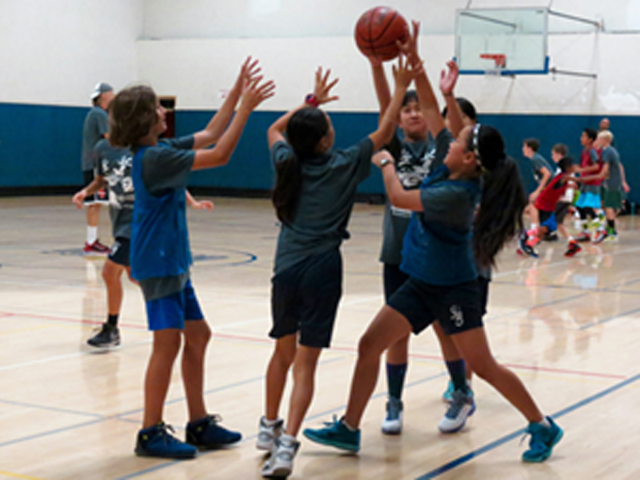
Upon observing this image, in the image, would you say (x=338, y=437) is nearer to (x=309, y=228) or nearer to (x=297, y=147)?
(x=309, y=228)

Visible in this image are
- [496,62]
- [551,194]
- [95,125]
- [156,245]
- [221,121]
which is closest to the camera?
[156,245]

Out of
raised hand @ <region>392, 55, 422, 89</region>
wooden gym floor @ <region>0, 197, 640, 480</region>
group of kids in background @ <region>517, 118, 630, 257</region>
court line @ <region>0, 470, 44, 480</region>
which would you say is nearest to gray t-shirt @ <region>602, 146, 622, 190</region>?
group of kids in background @ <region>517, 118, 630, 257</region>

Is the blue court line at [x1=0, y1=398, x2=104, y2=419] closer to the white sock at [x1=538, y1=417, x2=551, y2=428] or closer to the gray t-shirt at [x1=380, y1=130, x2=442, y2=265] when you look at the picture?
the gray t-shirt at [x1=380, y1=130, x2=442, y2=265]

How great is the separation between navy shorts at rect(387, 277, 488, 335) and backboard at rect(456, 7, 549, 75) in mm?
14207

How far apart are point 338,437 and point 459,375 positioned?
0.74m

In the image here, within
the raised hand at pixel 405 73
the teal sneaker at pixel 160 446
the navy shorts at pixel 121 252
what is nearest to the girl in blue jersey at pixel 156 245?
the teal sneaker at pixel 160 446

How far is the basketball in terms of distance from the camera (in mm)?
4211

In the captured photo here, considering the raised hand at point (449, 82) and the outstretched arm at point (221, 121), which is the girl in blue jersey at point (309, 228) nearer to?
Result: the outstretched arm at point (221, 121)

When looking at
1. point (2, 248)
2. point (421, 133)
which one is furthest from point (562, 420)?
point (2, 248)

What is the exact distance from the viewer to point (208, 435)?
3830 mm

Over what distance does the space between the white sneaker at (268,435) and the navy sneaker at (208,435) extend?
5.9 inches

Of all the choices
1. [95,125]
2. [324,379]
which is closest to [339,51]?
[95,125]

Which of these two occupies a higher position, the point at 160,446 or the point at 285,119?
the point at 285,119

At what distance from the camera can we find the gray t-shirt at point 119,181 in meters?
5.45
